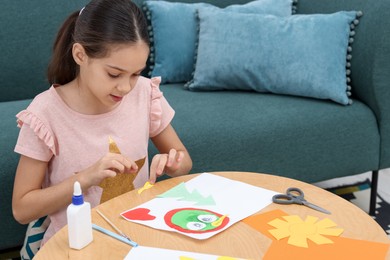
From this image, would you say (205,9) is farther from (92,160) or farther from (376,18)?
(92,160)

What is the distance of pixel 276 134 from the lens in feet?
6.15

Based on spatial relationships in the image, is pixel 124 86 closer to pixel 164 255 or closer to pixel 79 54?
pixel 79 54

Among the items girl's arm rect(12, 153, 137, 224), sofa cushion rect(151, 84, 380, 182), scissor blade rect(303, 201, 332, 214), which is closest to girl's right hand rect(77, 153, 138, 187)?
girl's arm rect(12, 153, 137, 224)

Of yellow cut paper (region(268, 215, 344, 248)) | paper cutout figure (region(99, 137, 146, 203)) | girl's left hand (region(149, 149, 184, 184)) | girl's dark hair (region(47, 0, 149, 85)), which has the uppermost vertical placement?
girl's dark hair (region(47, 0, 149, 85))

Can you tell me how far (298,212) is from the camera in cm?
103

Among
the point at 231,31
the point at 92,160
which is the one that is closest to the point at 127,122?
the point at 92,160

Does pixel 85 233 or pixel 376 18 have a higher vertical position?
pixel 376 18

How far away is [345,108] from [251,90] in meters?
0.39

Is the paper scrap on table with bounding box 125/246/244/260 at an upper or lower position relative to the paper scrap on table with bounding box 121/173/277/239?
upper

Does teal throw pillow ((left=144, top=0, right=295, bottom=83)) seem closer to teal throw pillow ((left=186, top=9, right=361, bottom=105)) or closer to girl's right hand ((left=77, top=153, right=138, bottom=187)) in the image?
teal throw pillow ((left=186, top=9, right=361, bottom=105))

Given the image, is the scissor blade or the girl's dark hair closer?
the scissor blade

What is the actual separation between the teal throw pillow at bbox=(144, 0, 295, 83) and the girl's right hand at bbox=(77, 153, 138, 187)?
1.19m

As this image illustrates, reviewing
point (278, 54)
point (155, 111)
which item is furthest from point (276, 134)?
point (155, 111)

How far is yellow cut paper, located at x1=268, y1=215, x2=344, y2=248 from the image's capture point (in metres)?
0.92
